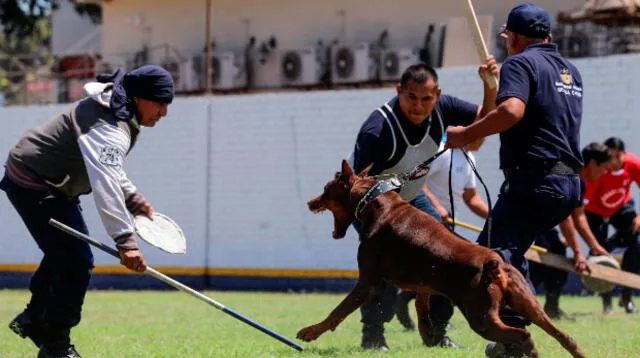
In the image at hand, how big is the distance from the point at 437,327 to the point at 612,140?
4.56 metres

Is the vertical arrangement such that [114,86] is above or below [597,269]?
above

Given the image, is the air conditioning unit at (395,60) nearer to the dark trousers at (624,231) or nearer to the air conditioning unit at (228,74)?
the air conditioning unit at (228,74)

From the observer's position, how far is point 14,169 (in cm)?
691

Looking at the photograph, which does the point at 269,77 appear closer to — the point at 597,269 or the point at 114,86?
the point at 597,269

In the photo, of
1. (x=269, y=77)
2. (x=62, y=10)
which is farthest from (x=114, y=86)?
(x=62, y=10)

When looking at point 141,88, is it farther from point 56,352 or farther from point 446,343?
point 446,343

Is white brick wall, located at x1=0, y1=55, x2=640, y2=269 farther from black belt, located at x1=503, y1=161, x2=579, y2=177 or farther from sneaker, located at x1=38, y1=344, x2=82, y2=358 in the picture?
black belt, located at x1=503, y1=161, x2=579, y2=177

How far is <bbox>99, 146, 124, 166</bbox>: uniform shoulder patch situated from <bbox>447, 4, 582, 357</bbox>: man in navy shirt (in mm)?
1836

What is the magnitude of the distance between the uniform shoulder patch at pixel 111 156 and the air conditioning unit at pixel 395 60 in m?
16.4

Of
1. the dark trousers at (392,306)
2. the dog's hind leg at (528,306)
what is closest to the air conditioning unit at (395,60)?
the dark trousers at (392,306)

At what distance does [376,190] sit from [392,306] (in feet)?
6.22

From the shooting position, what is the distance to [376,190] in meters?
6.55

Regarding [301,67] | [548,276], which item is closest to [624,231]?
[548,276]

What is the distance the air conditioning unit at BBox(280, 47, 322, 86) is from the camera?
23.8 metres
